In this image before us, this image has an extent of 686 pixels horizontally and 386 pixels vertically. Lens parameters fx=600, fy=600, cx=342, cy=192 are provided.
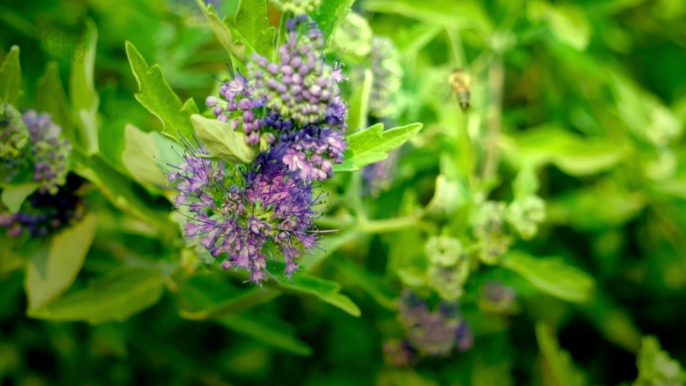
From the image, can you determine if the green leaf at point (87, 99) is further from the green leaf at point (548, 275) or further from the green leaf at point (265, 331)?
the green leaf at point (548, 275)

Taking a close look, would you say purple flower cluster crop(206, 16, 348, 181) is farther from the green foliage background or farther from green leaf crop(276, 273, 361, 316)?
green leaf crop(276, 273, 361, 316)

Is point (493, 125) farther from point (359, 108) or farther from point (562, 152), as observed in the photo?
point (359, 108)

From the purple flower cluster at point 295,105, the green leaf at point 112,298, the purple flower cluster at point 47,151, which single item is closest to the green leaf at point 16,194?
the purple flower cluster at point 47,151

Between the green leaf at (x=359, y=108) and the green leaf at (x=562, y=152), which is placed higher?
the green leaf at (x=359, y=108)

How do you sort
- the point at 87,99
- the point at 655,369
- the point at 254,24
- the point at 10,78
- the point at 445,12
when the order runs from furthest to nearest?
the point at 445,12 < the point at 655,369 < the point at 87,99 < the point at 10,78 < the point at 254,24

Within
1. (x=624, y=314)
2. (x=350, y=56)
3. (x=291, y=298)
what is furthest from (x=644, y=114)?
(x=291, y=298)

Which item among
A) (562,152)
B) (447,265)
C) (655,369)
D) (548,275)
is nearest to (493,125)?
(562,152)

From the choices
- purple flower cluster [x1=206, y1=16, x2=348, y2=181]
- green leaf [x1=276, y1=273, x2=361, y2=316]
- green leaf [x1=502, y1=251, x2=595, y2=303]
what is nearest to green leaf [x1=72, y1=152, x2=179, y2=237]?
green leaf [x1=276, y1=273, x2=361, y2=316]
